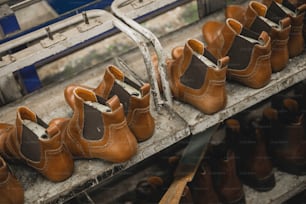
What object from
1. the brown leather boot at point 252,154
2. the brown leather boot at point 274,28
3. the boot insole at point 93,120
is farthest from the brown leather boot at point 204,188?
the boot insole at point 93,120

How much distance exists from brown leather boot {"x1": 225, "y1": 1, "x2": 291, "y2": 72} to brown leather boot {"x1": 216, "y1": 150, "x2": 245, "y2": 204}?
0.44 m

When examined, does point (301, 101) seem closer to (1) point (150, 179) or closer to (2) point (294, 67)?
(2) point (294, 67)

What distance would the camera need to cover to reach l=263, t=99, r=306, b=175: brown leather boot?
74.1 inches

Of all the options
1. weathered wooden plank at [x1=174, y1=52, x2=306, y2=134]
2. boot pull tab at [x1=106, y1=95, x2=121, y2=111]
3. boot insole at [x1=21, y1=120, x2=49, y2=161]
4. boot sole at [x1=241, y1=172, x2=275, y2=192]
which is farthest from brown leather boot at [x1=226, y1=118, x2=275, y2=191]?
boot insole at [x1=21, y1=120, x2=49, y2=161]

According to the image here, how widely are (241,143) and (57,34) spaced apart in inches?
37.3

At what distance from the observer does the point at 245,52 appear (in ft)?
4.85

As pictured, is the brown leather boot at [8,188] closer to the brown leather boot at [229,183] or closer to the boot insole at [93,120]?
the boot insole at [93,120]

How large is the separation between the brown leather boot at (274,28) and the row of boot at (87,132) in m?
0.50

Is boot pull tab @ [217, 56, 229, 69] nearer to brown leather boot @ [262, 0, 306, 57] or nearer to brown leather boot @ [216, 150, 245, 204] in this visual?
brown leather boot @ [262, 0, 306, 57]

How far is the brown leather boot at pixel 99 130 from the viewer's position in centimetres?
129

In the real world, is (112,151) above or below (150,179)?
above

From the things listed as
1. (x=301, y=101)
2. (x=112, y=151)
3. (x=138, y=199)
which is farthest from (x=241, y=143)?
(x=112, y=151)

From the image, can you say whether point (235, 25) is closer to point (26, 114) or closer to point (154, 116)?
point (154, 116)

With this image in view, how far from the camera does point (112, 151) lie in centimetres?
135
